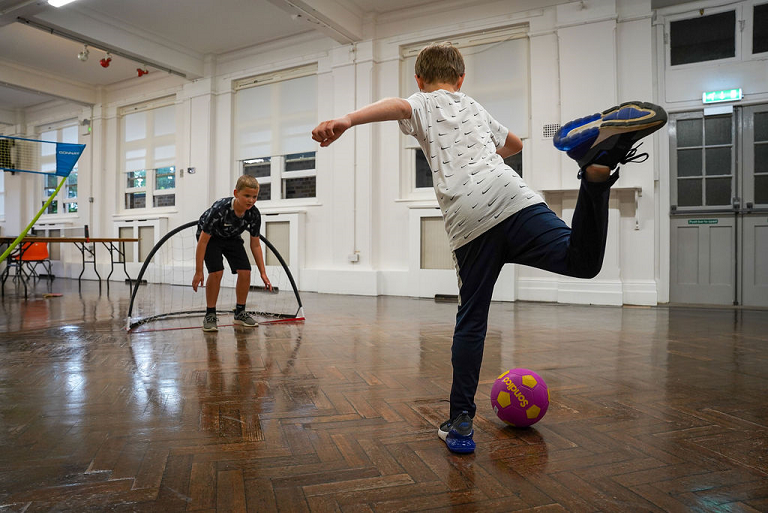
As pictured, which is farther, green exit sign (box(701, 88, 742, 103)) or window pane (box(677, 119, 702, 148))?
window pane (box(677, 119, 702, 148))

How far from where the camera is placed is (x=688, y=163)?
697cm

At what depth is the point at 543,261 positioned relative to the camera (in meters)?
1.66

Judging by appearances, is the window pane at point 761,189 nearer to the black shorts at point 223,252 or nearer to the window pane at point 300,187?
the black shorts at point 223,252

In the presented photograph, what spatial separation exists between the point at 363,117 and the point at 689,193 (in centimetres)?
696

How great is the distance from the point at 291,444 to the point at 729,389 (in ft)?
7.30

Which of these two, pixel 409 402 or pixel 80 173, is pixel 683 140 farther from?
pixel 80 173

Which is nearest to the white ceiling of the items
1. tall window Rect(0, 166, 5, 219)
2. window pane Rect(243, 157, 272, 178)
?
window pane Rect(243, 157, 272, 178)

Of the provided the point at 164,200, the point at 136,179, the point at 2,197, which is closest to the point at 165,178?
the point at 164,200

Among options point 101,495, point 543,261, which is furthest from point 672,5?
point 101,495

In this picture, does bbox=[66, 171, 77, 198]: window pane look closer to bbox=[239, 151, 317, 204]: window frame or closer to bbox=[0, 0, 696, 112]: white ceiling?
bbox=[0, 0, 696, 112]: white ceiling

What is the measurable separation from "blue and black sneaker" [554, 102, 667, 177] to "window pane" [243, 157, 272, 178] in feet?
29.3

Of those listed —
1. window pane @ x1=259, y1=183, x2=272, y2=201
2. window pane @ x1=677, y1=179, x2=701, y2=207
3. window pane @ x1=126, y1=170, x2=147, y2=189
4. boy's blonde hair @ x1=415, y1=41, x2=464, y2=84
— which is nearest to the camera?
boy's blonde hair @ x1=415, y1=41, x2=464, y2=84

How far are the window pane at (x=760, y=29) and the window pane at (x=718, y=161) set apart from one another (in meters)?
1.37

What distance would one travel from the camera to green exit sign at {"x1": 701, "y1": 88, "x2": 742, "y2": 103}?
6.62m
